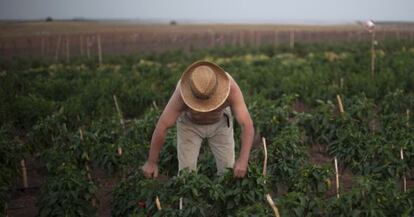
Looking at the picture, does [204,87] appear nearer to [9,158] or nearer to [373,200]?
[373,200]

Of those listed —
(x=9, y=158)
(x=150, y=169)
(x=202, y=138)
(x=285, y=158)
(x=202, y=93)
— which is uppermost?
(x=202, y=93)

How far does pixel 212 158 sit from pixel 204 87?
1.36m

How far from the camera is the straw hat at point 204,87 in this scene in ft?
14.0

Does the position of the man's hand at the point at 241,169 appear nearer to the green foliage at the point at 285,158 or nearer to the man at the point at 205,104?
the man at the point at 205,104

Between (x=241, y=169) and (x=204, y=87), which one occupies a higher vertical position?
(x=204, y=87)

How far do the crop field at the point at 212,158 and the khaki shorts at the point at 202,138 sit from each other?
23 centimetres

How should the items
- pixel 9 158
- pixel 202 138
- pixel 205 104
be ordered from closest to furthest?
pixel 205 104, pixel 202 138, pixel 9 158

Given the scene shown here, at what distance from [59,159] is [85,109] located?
379 centimetres

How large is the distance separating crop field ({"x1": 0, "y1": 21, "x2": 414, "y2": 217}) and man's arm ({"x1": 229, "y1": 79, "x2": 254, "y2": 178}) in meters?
0.10

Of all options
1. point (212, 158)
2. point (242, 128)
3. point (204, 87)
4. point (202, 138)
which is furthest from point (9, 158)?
point (242, 128)

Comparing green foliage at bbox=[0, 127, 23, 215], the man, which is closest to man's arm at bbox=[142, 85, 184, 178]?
the man

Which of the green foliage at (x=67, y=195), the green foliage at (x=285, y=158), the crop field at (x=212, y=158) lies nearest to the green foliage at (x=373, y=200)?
the crop field at (x=212, y=158)

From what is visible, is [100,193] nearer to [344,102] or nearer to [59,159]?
[59,159]

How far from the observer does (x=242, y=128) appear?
435 cm
